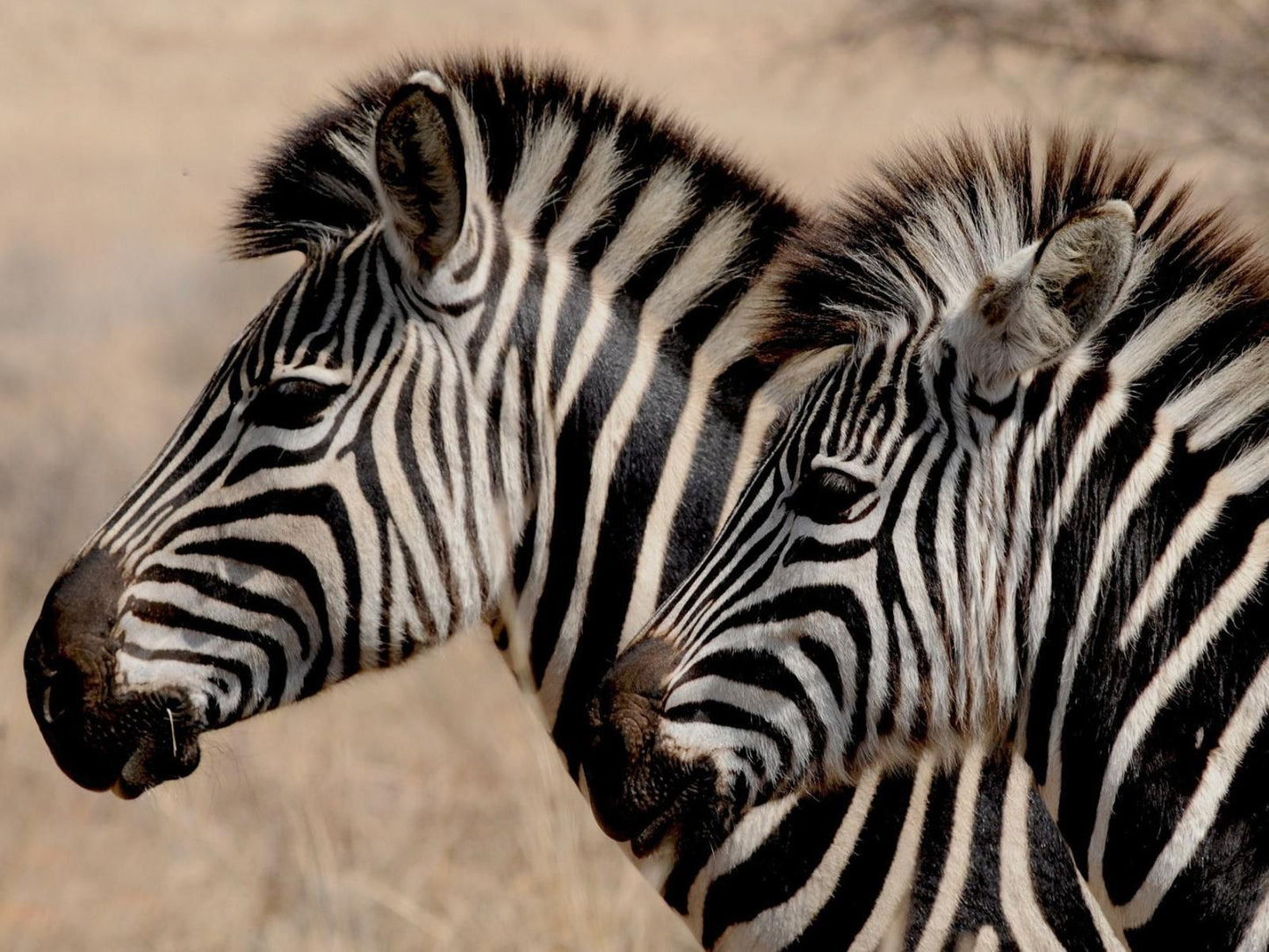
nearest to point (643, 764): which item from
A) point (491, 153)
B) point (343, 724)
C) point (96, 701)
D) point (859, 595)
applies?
point (859, 595)

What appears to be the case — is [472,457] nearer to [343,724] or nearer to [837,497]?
[837,497]

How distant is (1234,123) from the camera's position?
8531 mm

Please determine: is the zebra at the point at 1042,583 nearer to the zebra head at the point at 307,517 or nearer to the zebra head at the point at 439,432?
the zebra head at the point at 439,432

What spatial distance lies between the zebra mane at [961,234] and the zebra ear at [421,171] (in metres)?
0.88

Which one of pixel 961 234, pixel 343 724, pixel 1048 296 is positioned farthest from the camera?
pixel 343 724

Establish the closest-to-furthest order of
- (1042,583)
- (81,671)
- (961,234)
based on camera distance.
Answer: (1042,583), (961,234), (81,671)

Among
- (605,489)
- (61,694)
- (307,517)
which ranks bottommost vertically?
(61,694)

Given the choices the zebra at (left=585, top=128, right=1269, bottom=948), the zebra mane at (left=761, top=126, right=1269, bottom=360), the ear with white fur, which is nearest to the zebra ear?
the zebra mane at (left=761, top=126, right=1269, bottom=360)

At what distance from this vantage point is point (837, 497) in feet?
10.9

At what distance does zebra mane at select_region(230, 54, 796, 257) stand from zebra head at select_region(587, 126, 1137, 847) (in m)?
1.13

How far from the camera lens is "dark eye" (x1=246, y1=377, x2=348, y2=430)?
3947 mm

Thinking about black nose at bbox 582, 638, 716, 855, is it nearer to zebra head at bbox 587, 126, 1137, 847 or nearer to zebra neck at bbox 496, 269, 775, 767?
zebra head at bbox 587, 126, 1137, 847

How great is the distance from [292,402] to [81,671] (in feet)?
2.75

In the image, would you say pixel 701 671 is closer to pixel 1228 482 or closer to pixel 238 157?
pixel 1228 482
